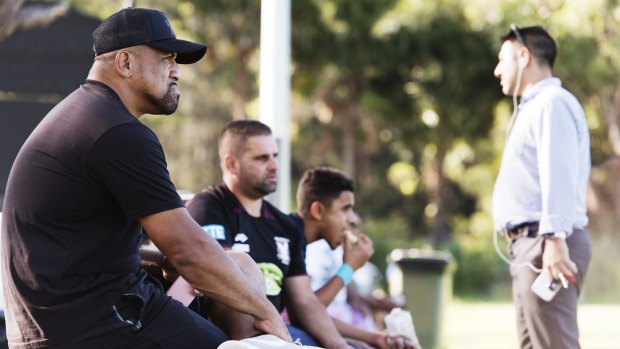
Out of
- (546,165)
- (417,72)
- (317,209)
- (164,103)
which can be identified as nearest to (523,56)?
(546,165)

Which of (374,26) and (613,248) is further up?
(374,26)

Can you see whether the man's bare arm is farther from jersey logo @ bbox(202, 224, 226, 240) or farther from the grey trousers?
the grey trousers

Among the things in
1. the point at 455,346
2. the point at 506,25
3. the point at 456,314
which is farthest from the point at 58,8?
the point at 506,25

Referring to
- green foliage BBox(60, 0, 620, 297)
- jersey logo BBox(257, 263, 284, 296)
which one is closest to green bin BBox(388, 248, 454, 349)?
jersey logo BBox(257, 263, 284, 296)

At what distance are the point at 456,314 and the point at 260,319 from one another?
605 inches

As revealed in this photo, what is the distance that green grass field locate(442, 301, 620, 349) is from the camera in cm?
1353

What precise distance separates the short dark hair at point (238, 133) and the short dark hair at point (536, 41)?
4.61ft

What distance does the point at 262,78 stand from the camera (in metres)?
7.59

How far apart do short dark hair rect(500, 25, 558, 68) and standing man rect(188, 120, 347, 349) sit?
4.72 ft

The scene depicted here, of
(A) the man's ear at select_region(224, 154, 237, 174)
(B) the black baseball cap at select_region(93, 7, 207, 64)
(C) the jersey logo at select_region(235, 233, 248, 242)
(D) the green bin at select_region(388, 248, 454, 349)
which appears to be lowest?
(D) the green bin at select_region(388, 248, 454, 349)

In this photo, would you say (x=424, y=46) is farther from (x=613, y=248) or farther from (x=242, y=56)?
(x=613, y=248)

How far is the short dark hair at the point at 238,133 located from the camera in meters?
5.69

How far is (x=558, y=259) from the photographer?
5340 mm

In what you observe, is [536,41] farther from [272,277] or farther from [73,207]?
[73,207]
